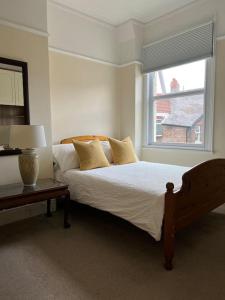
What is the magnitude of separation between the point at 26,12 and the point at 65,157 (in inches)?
74.3

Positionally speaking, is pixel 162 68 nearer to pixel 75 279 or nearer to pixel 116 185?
pixel 116 185

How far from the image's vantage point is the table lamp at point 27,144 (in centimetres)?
242

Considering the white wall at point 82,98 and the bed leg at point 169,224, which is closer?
the bed leg at point 169,224

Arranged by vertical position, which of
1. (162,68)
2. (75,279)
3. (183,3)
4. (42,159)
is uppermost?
(183,3)

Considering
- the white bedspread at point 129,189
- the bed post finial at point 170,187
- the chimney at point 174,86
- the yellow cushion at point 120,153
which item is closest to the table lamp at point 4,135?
the white bedspread at point 129,189

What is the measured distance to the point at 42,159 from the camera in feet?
10.2

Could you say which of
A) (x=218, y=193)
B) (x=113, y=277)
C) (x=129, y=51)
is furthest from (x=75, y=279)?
(x=129, y=51)

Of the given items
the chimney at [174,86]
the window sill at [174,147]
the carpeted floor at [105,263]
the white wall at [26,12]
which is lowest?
the carpeted floor at [105,263]

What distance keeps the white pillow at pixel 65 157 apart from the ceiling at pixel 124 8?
86.8 inches

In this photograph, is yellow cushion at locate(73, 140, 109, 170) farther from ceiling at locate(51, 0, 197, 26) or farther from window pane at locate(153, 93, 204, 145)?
ceiling at locate(51, 0, 197, 26)

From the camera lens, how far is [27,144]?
2443mm

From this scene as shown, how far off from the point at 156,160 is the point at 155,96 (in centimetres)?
119

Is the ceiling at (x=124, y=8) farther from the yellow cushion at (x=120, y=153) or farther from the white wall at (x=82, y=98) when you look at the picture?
the yellow cushion at (x=120, y=153)

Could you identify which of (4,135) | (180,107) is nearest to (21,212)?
(4,135)
